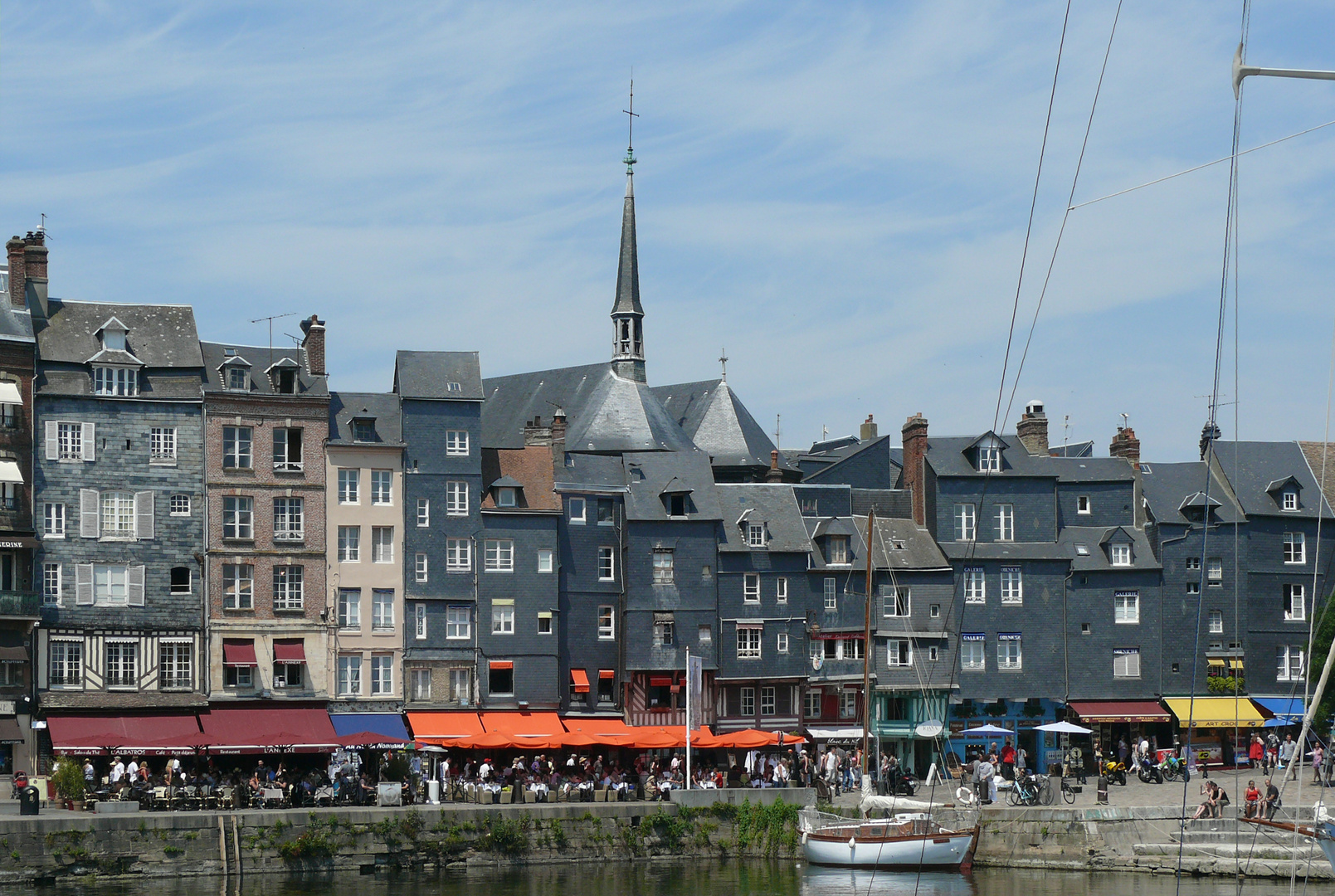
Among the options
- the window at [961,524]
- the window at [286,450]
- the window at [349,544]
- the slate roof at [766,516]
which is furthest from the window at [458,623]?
the window at [961,524]

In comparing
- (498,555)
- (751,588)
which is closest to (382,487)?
(498,555)

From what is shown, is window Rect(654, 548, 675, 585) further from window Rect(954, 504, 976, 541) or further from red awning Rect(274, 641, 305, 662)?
red awning Rect(274, 641, 305, 662)

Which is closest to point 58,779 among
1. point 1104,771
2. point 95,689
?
point 95,689

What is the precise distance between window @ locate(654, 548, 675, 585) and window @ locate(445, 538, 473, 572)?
22.5 ft

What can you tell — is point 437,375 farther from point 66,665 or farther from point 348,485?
point 66,665

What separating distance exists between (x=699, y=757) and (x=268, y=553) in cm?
Answer: 1647

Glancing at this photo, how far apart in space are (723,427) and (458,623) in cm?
2793

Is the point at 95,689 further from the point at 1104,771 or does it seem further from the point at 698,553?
the point at 1104,771

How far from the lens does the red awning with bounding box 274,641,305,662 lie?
60312 millimetres

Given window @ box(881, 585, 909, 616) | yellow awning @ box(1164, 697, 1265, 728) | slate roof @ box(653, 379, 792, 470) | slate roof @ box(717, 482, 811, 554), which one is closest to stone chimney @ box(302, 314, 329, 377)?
slate roof @ box(717, 482, 811, 554)

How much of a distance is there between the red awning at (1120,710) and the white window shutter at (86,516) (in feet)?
115

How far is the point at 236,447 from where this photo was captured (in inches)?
2393

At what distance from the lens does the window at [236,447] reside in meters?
60.7

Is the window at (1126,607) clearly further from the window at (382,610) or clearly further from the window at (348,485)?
the window at (348,485)
